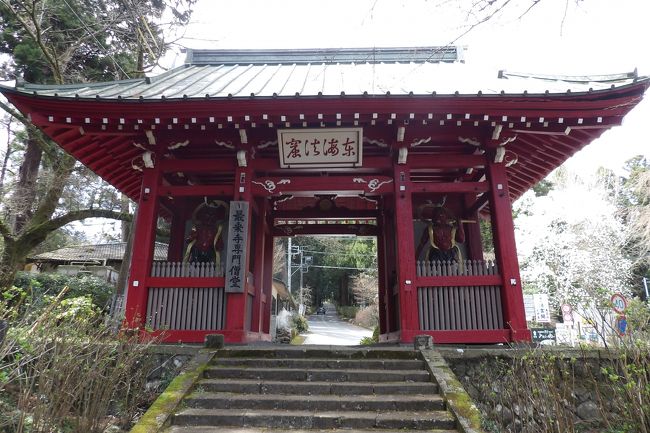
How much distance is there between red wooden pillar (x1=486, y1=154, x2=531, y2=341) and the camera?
6.10 metres

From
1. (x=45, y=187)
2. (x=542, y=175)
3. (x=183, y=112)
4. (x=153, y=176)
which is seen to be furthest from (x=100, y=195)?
(x=542, y=175)

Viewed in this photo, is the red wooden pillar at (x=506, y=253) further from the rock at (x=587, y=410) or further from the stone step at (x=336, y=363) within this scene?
the stone step at (x=336, y=363)

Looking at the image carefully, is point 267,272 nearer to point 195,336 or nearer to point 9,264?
point 195,336

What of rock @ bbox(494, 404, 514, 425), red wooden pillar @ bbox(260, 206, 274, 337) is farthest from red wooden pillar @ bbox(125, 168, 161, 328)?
rock @ bbox(494, 404, 514, 425)

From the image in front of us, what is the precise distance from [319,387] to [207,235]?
3847mm

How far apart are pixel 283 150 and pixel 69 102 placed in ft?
10.5

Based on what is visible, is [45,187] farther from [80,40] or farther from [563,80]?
[563,80]

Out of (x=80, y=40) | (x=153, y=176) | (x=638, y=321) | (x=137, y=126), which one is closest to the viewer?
(x=638, y=321)

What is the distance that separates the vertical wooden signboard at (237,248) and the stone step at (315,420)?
2.42 metres

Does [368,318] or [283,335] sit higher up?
[368,318]

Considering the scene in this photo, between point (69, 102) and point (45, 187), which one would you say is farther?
point (45, 187)

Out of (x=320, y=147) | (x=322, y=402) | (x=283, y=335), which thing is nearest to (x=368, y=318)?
(x=283, y=335)

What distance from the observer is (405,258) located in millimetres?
6445

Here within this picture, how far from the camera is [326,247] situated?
38906 mm
